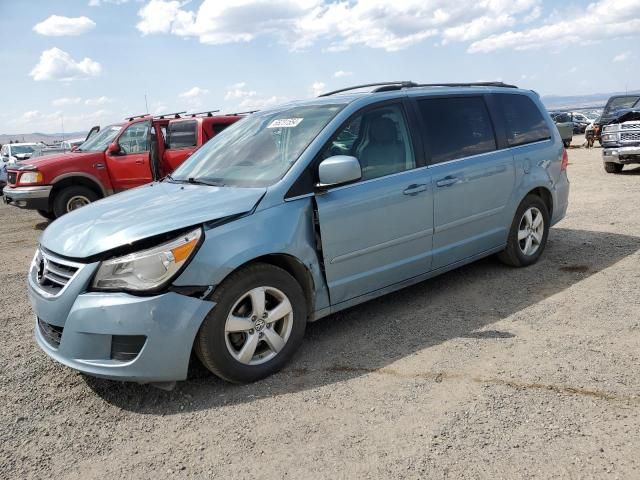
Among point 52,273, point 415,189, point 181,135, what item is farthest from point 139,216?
point 181,135

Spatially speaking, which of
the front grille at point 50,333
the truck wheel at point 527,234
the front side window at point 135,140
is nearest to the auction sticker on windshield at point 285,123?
the front grille at point 50,333

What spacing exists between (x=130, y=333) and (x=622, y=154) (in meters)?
12.2

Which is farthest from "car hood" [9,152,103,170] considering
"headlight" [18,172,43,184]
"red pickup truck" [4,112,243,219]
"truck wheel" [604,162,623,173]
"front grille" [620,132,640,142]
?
"truck wheel" [604,162,623,173]

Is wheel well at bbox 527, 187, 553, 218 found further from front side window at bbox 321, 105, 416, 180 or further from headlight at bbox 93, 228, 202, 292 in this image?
headlight at bbox 93, 228, 202, 292

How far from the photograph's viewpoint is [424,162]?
4.42m

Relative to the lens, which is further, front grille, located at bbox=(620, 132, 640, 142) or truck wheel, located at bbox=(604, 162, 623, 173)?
truck wheel, located at bbox=(604, 162, 623, 173)

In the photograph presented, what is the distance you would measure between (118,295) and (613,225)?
647 centimetres

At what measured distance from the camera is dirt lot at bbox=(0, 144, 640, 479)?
2.66 meters

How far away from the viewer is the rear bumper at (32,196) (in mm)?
9398

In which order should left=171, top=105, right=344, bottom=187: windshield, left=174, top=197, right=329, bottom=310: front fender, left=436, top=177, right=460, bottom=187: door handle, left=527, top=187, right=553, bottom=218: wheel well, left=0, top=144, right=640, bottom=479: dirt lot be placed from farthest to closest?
left=527, top=187, right=553, bottom=218: wheel well < left=436, top=177, right=460, bottom=187: door handle < left=171, top=105, right=344, bottom=187: windshield < left=174, top=197, right=329, bottom=310: front fender < left=0, top=144, right=640, bottom=479: dirt lot

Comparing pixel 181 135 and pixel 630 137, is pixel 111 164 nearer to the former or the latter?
pixel 181 135

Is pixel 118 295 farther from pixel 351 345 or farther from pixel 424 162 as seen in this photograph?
pixel 424 162

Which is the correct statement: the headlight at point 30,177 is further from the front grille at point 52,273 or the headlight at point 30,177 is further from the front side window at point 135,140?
the front grille at point 52,273

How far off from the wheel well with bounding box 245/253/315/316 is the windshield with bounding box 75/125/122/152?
7657 millimetres
